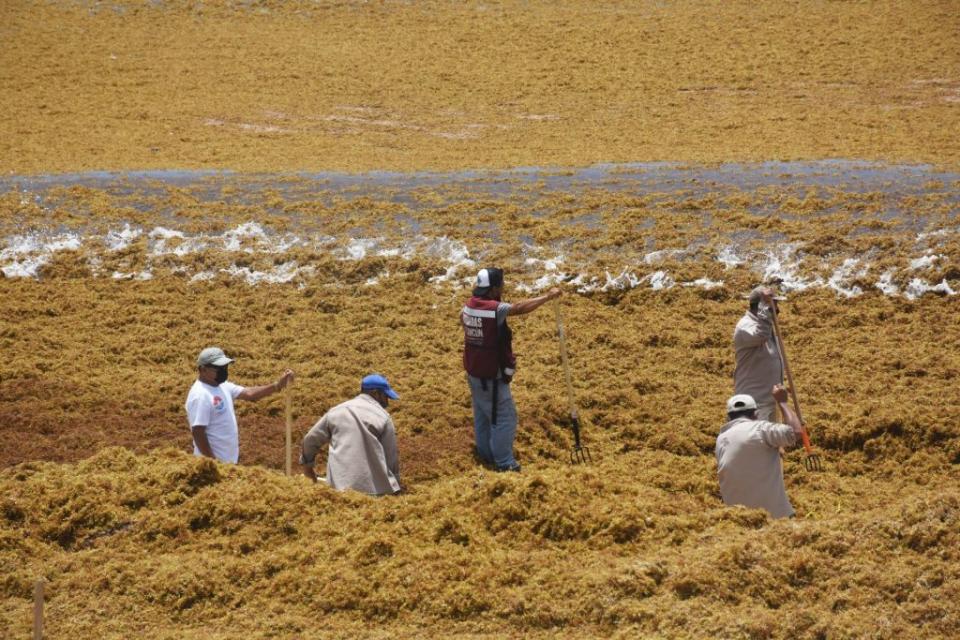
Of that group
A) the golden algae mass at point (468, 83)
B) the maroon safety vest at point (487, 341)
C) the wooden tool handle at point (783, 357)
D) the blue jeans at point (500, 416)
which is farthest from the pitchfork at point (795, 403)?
the golden algae mass at point (468, 83)

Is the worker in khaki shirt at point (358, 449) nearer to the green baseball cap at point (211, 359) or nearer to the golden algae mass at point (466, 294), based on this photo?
the golden algae mass at point (466, 294)

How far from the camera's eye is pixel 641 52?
29.4 metres

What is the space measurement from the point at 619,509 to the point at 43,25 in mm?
30174

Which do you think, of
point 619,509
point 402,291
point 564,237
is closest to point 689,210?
point 564,237

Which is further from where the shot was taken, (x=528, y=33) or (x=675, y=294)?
(x=528, y=33)

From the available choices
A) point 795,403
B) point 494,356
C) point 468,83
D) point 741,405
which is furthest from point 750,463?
point 468,83

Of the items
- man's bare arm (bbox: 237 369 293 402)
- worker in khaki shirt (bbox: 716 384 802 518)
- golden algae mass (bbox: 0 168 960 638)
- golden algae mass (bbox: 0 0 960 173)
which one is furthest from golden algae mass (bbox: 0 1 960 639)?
man's bare arm (bbox: 237 369 293 402)

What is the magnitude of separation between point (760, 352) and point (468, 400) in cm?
344

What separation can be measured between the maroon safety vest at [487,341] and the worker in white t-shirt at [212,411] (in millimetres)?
1648

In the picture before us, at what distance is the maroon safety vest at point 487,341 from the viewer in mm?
9297

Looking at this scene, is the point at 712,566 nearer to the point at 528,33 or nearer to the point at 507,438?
the point at 507,438

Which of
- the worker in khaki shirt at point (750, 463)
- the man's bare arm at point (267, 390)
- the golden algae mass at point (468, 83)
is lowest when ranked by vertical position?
the worker in khaki shirt at point (750, 463)

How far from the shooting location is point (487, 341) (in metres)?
9.31

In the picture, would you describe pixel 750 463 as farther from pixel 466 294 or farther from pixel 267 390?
pixel 466 294
